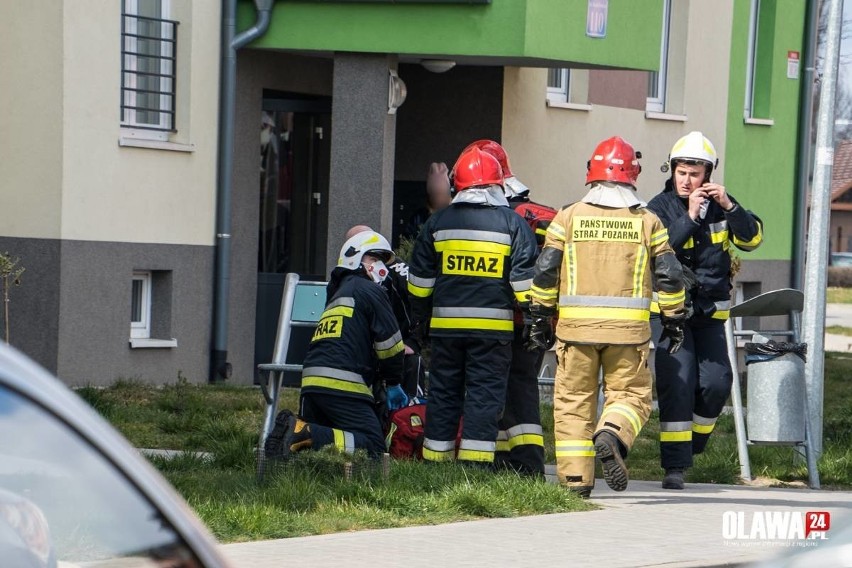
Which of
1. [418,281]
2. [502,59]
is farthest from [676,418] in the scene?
[502,59]

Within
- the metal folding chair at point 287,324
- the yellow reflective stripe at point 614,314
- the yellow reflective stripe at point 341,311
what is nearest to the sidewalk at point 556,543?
the yellow reflective stripe at point 614,314

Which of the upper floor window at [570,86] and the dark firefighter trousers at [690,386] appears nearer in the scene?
the dark firefighter trousers at [690,386]

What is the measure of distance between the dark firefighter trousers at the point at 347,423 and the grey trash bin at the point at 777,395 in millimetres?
2668

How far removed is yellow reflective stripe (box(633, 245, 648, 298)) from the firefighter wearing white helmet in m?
0.83

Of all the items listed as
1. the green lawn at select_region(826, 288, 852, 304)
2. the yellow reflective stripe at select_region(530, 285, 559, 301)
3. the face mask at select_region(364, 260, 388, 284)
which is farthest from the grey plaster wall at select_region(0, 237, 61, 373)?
the green lawn at select_region(826, 288, 852, 304)

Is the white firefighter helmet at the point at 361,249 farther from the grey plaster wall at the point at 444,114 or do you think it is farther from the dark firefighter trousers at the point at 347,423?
the grey plaster wall at the point at 444,114

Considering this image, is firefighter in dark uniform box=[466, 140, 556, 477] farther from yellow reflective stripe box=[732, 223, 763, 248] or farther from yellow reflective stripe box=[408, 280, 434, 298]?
yellow reflective stripe box=[732, 223, 763, 248]

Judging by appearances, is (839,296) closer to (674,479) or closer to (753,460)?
(753,460)

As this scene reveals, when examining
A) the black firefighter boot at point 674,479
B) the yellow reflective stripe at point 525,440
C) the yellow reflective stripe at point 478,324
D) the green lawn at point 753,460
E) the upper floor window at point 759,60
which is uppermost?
the upper floor window at point 759,60

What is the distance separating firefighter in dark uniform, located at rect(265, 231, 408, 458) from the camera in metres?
9.46

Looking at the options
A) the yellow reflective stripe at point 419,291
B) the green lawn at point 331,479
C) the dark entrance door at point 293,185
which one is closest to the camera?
the green lawn at point 331,479

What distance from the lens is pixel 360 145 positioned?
14.7 metres

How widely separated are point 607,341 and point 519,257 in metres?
0.85

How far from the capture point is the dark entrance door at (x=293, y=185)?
645 inches
